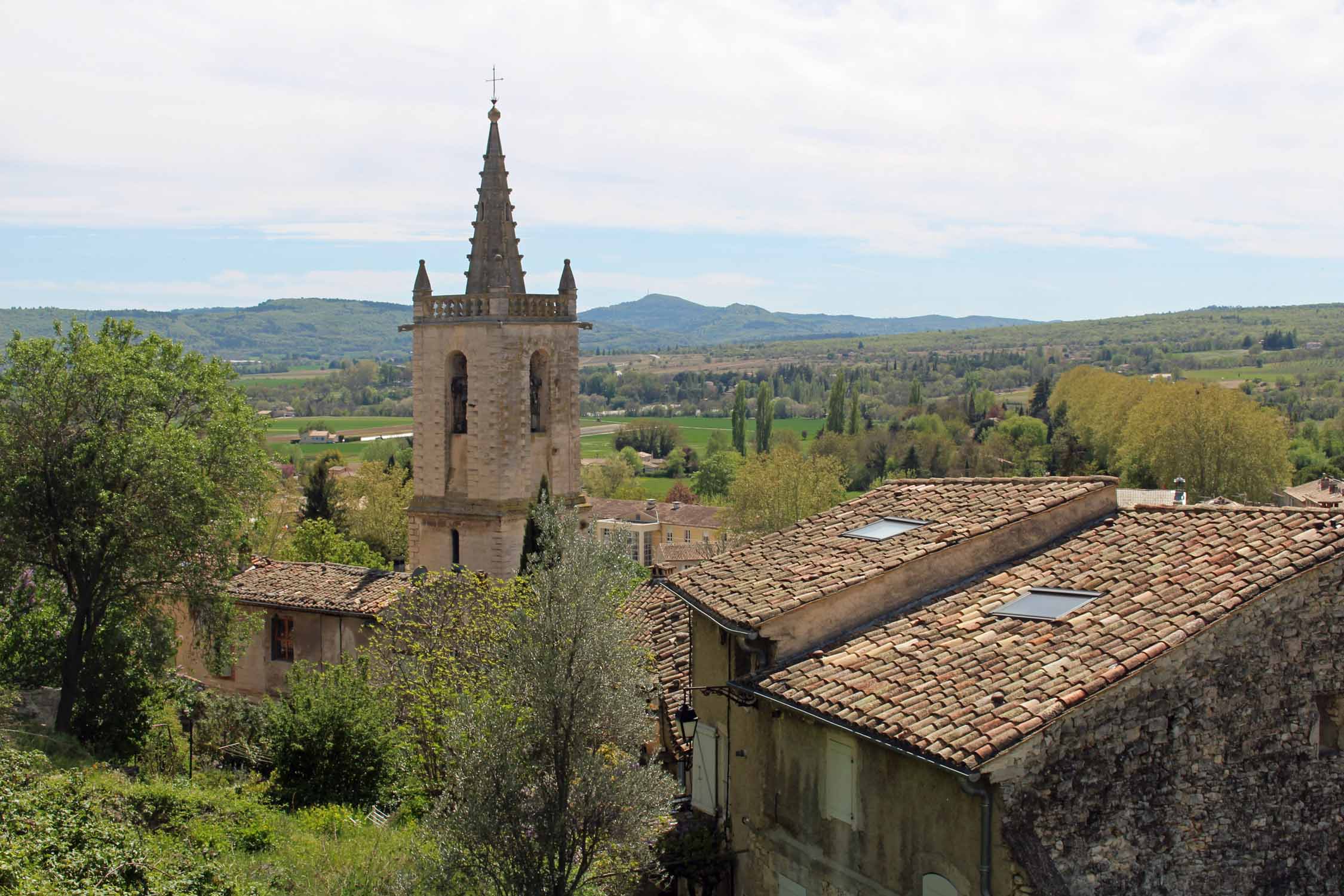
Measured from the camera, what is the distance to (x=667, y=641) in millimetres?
21625

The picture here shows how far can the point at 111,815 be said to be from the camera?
15758 mm

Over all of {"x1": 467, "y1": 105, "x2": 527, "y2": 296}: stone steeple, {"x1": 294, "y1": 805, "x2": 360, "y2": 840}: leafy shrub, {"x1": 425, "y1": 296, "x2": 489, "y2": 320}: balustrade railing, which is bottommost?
{"x1": 294, "y1": 805, "x2": 360, "y2": 840}: leafy shrub

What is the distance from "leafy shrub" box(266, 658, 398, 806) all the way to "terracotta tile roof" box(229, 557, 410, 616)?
258 inches

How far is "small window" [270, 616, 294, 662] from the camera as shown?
95.0 ft

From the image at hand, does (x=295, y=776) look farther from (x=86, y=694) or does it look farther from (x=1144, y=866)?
(x=1144, y=866)

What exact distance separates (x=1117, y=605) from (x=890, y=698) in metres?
2.41

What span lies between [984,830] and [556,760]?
4651 mm

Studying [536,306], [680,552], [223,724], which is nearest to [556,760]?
[223,724]

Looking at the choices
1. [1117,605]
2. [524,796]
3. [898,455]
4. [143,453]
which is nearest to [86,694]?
[143,453]

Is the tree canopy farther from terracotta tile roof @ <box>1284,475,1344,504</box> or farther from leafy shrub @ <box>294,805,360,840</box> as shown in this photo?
Answer: leafy shrub @ <box>294,805,360,840</box>

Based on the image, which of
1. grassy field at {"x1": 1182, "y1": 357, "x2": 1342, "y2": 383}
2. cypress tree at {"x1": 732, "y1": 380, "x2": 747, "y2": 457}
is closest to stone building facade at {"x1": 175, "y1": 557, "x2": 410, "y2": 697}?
cypress tree at {"x1": 732, "y1": 380, "x2": 747, "y2": 457}

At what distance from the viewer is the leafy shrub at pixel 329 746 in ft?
67.2

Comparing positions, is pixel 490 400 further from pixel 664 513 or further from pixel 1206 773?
pixel 664 513

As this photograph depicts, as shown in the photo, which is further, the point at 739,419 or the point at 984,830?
the point at 739,419
